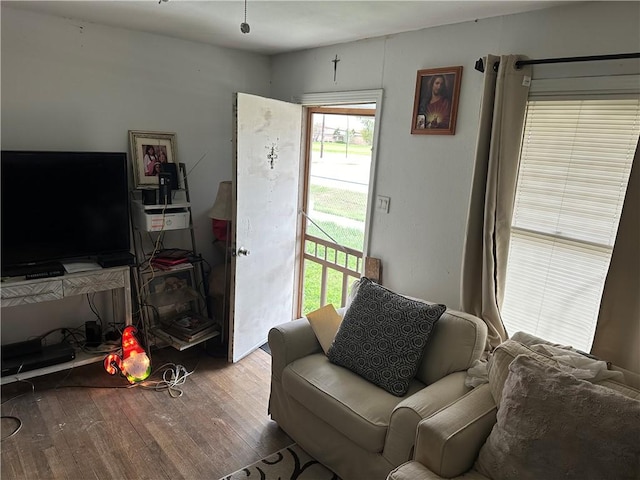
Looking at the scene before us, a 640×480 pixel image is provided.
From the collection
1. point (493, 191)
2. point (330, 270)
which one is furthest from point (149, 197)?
point (493, 191)

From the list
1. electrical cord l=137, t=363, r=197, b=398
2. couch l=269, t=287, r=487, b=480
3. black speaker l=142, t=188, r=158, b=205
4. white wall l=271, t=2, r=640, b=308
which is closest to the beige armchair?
couch l=269, t=287, r=487, b=480

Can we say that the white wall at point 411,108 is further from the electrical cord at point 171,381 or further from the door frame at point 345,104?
the electrical cord at point 171,381

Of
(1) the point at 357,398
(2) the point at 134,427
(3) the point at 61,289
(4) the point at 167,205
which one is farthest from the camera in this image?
(4) the point at 167,205

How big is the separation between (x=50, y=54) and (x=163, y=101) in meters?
0.74

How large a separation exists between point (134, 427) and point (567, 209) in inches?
102

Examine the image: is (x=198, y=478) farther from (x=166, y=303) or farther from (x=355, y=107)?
(x=355, y=107)

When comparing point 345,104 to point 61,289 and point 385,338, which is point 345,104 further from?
point 61,289

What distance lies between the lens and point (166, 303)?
3256 millimetres

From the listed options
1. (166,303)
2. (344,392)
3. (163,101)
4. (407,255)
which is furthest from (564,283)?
(163,101)

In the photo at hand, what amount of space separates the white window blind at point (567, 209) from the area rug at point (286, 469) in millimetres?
1303

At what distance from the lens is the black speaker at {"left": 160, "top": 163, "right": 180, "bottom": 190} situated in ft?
10.4

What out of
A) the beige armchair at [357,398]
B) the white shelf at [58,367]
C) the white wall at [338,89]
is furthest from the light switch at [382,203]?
the white shelf at [58,367]

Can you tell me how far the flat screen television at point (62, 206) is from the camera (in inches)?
98.4

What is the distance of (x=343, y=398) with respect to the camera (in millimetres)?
2037
